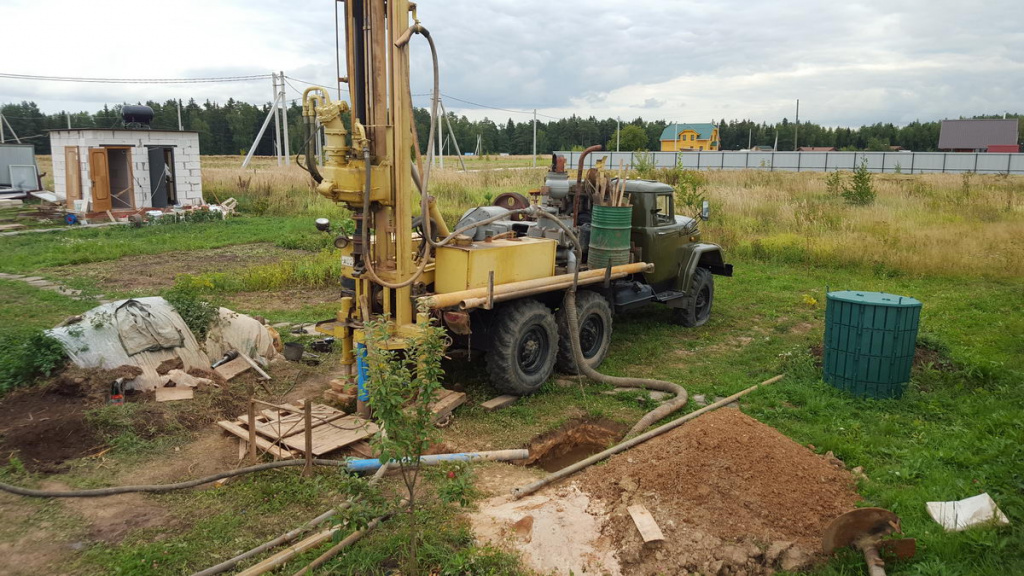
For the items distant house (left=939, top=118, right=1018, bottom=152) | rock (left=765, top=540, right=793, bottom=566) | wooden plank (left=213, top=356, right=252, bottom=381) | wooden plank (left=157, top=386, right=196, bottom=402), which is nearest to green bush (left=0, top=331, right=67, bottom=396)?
wooden plank (left=157, top=386, right=196, bottom=402)

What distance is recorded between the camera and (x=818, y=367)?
300 inches

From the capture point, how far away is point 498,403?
22.1 ft

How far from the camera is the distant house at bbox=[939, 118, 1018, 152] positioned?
59719 mm

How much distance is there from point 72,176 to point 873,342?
22.2 m

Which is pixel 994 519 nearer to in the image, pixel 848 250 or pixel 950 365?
pixel 950 365

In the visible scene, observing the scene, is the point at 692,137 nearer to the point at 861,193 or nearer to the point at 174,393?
the point at 861,193

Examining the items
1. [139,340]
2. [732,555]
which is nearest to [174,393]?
[139,340]

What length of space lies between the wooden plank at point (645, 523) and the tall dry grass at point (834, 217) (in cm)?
1176

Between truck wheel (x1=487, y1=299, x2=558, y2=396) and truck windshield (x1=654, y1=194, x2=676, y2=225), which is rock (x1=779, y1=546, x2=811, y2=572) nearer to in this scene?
truck wheel (x1=487, y1=299, x2=558, y2=396)

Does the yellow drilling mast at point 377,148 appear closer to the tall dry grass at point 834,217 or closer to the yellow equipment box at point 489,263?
the yellow equipment box at point 489,263

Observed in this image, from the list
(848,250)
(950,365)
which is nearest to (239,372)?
(950,365)

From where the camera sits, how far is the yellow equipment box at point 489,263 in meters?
6.47

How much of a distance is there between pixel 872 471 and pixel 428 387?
360 cm

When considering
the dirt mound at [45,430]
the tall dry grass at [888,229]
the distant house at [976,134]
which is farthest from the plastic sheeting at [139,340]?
the distant house at [976,134]
